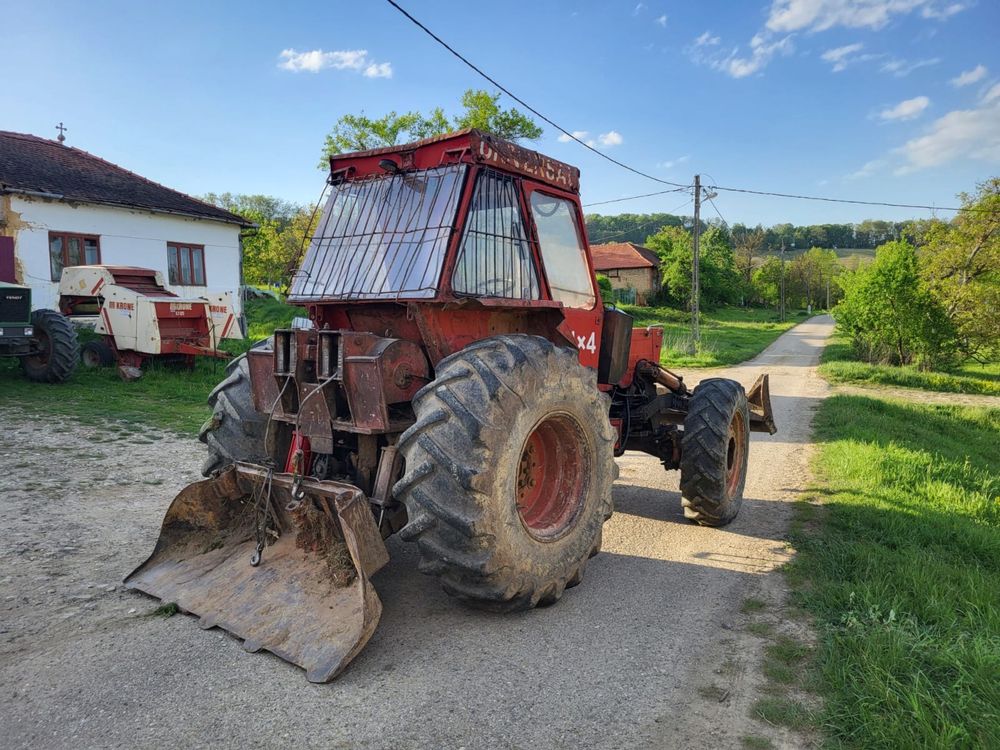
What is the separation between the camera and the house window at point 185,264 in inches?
778

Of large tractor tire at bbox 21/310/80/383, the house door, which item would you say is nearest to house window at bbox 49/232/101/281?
the house door

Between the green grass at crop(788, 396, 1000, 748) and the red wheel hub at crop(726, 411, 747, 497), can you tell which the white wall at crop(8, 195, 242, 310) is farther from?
the green grass at crop(788, 396, 1000, 748)

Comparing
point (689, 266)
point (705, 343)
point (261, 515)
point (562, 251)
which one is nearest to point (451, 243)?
point (562, 251)

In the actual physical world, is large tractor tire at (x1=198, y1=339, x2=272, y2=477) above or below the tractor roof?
below

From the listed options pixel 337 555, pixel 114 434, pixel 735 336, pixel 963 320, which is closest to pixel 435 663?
pixel 337 555

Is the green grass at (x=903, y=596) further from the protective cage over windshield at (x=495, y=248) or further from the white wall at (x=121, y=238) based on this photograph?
the white wall at (x=121, y=238)

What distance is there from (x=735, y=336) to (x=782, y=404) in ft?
74.8

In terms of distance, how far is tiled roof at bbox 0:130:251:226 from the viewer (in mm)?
16734

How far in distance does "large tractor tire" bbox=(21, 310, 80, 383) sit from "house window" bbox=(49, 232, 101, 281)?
5410mm

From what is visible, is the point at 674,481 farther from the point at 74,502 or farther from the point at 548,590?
the point at 74,502

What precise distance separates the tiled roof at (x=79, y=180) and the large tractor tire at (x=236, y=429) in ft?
49.0

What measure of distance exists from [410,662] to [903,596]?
2888mm

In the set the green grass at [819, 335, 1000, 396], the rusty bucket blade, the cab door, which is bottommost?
the green grass at [819, 335, 1000, 396]

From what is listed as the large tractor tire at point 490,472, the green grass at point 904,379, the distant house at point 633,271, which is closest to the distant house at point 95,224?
the large tractor tire at point 490,472
